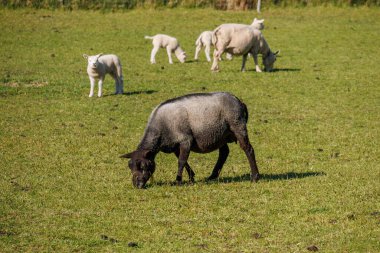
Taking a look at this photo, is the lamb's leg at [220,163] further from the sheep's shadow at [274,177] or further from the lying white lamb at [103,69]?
the lying white lamb at [103,69]

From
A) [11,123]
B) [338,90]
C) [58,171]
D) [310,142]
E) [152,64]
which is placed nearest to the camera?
[58,171]

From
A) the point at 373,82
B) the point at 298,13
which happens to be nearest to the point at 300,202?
the point at 373,82

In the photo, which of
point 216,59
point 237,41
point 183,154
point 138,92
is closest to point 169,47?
point 216,59

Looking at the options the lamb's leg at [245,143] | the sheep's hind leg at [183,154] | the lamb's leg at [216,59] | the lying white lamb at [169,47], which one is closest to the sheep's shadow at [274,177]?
the lamb's leg at [245,143]

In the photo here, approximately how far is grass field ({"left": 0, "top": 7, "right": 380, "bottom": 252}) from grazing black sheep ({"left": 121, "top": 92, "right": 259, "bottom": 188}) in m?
0.49

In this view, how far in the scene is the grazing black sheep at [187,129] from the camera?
13.0 m

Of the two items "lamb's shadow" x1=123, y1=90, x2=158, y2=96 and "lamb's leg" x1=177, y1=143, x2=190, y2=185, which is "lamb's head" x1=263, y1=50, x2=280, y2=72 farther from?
"lamb's leg" x1=177, y1=143, x2=190, y2=185

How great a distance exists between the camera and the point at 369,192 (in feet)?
41.4

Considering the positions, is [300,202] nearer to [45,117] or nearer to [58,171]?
[58,171]

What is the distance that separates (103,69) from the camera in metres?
21.9

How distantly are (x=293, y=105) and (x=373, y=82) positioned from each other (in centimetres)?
493

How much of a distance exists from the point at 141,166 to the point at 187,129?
950 mm

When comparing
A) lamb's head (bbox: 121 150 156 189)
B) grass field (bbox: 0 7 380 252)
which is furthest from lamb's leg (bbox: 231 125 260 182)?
lamb's head (bbox: 121 150 156 189)

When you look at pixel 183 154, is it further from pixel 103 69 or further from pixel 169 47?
pixel 169 47
